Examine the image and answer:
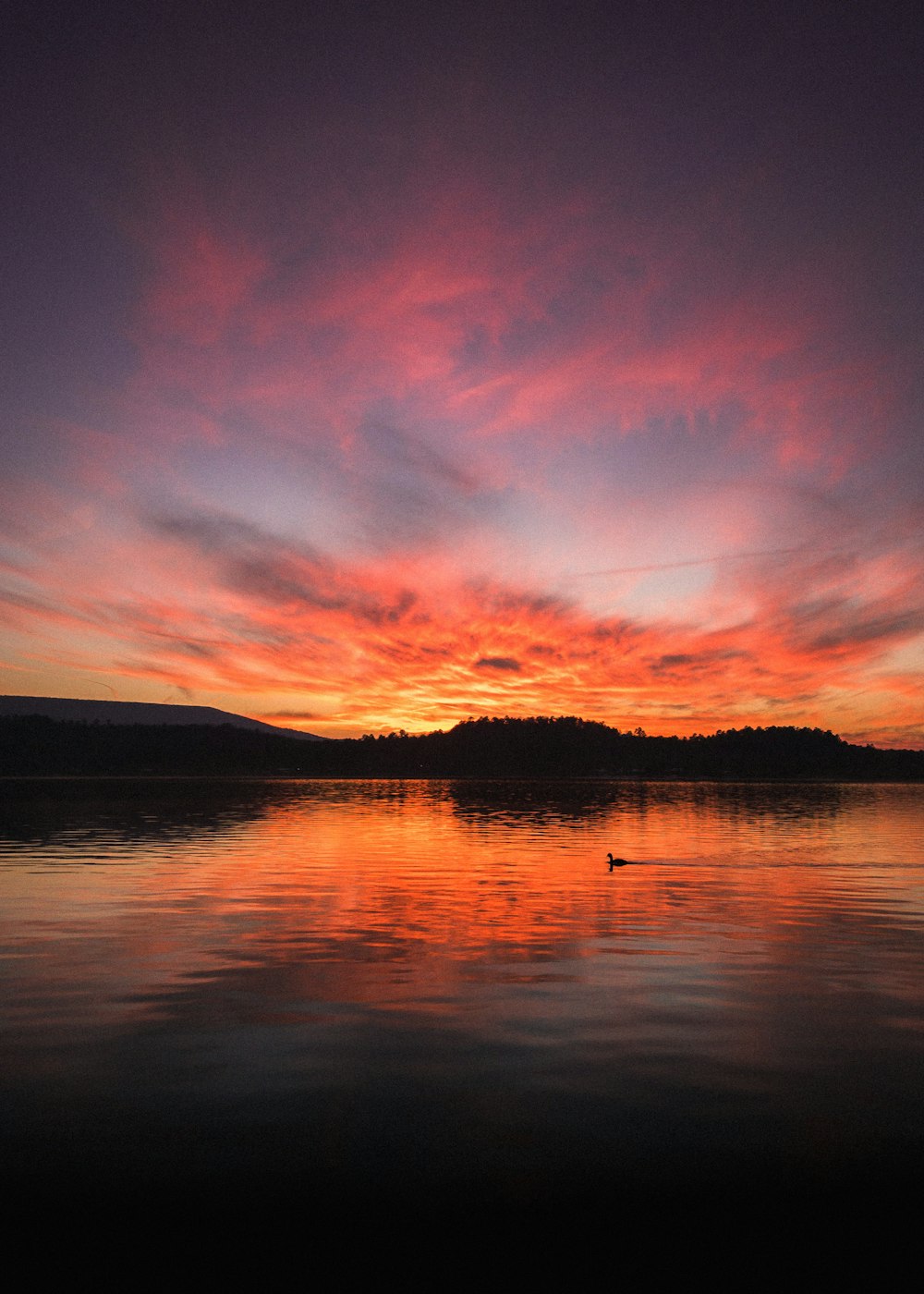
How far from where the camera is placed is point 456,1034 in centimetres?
1506

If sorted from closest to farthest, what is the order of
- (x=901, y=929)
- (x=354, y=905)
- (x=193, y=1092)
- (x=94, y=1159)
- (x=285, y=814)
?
(x=94, y=1159), (x=193, y=1092), (x=901, y=929), (x=354, y=905), (x=285, y=814)

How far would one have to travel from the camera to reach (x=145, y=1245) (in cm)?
830

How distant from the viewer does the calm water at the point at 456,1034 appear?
32.8ft

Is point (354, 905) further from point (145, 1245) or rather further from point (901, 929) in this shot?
point (145, 1245)

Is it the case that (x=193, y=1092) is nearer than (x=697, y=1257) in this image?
No

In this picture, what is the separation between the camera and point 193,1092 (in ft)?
39.7

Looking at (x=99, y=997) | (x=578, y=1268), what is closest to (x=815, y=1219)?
(x=578, y=1268)

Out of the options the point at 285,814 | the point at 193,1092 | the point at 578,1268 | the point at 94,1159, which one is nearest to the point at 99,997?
the point at 193,1092

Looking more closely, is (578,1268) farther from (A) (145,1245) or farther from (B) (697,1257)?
(A) (145,1245)

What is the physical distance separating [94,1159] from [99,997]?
8.51 meters

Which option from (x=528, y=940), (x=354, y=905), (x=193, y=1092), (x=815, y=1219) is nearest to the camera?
(x=815, y=1219)

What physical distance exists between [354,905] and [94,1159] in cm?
2145

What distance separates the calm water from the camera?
10000 millimetres

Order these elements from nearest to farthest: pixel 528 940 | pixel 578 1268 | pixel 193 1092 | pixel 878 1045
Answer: pixel 578 1268 < pixel 193 1092 < pixel 878 1045 < pixel 528 940
